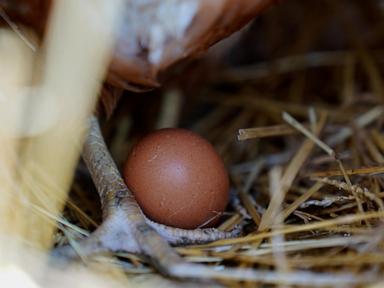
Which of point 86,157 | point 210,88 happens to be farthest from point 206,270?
point 210,88

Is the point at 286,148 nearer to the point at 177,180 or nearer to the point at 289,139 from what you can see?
the point at 289,139

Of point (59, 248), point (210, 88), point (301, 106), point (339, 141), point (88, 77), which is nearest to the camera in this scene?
point (59, 248)

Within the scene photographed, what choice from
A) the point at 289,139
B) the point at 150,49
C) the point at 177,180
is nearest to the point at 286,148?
the point at 289,139

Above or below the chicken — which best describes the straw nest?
below

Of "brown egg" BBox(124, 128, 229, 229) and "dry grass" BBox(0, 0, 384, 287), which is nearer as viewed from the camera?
"dry grass" BBox(0, 0, 384, 287)

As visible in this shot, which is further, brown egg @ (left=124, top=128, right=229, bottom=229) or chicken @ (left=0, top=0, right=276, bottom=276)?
brown egg @ (left=124, top=128, right=229, bottom=229)

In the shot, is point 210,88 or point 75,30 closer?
point 75,30

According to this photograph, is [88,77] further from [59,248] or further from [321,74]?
[321,74]

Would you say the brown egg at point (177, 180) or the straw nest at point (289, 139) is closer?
the straw nest at point (289, 139)
